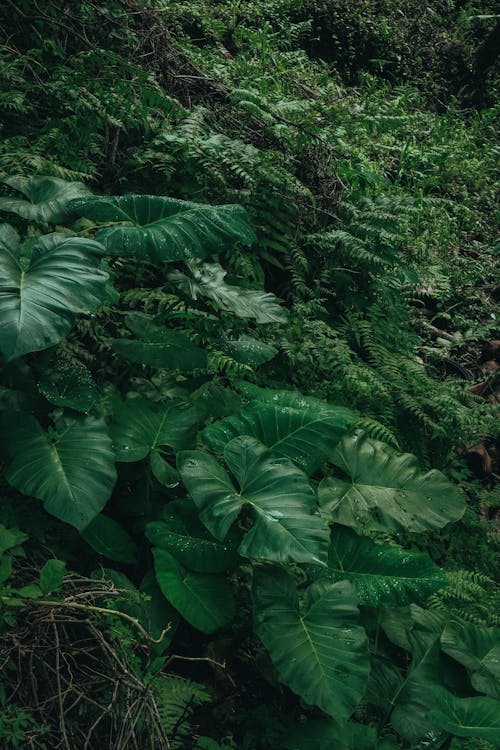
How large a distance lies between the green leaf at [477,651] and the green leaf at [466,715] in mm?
148

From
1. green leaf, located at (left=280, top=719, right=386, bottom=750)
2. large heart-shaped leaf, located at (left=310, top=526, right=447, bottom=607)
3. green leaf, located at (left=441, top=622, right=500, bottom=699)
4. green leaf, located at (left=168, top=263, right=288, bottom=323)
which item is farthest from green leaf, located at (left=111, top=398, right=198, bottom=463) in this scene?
green leaf, located at (left=441, top=622, right=500, bottom=699)

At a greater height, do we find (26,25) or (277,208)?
(26,25)

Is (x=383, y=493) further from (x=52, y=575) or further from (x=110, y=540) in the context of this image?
(x=52, y=575)

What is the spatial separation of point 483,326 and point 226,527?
11.6 ft

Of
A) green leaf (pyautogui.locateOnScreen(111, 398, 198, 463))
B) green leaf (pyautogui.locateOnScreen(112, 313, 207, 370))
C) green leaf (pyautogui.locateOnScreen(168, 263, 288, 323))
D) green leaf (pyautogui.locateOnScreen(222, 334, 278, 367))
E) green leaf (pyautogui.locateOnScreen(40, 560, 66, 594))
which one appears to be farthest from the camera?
green leaf (pyautogui.locateOnScreen(222, 334, 278, 367))

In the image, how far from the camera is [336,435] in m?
2.47

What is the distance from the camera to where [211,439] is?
7.73 ft

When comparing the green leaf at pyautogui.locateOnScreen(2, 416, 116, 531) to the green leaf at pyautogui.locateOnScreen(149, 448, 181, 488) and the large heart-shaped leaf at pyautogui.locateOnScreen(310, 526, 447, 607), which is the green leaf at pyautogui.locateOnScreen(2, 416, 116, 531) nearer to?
the green leaf at pyautogui.locateOnScreen(149, 448, 181, 488)

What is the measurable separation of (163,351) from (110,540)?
0.71 meters

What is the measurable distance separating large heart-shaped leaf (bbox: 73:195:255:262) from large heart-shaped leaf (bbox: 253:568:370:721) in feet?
3.75

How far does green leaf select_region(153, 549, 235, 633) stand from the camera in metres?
2.07

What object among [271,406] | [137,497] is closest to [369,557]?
[271,406]

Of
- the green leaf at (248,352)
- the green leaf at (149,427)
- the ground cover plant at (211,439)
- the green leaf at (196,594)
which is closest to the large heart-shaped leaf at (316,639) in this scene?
the ground cover plant at (211,439)

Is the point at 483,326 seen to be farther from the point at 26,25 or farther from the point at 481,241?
the point at 26,25
